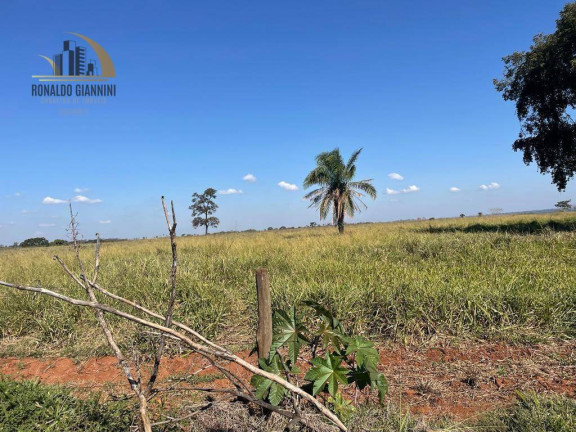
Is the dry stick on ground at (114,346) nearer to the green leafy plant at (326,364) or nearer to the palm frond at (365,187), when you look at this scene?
the green leafy plant at (326,364)

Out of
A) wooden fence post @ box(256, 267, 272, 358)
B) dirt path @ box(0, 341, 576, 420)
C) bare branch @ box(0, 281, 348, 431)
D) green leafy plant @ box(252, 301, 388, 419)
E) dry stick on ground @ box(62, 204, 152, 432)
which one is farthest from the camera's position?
dirt path @ box(0, 341, 576, 420)

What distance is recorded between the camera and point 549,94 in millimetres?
13359

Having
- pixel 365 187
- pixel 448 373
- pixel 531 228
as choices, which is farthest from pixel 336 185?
pixel 448 373

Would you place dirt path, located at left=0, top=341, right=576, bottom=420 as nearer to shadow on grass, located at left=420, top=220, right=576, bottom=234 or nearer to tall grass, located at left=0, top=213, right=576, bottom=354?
tall grass, located at left=0, top=213, right=576, bottom=354

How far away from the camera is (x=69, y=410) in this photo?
6.90 feet

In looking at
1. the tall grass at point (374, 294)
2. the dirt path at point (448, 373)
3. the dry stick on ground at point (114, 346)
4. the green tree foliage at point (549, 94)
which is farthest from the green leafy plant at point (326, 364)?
the green tree foliage at point (549, 94)

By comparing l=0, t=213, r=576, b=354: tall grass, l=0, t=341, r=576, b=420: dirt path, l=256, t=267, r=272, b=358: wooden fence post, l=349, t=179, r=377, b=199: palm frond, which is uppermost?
l=349, t=179, r=377, b=199: palm frond

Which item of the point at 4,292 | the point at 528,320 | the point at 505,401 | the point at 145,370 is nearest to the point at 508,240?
the point at 528,320

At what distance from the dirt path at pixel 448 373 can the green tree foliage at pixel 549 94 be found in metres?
12.9

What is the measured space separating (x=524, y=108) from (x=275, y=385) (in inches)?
669

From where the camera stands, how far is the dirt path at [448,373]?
2.87m

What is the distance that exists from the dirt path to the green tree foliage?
12.9 metres

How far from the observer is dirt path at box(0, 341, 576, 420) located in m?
2.87

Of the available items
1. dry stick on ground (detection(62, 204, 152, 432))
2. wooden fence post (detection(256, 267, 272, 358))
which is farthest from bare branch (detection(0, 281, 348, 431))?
wooden fence post (detection(256, 267, 272, 358))
